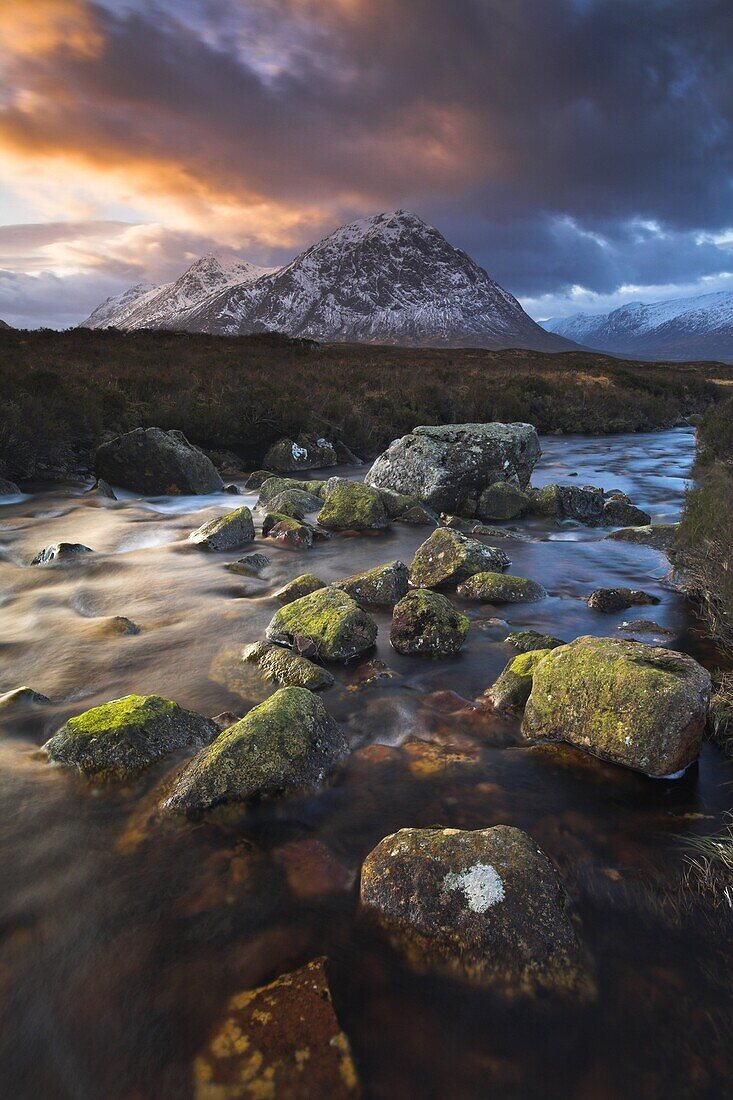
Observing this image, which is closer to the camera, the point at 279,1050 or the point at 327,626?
the point at 279,1050

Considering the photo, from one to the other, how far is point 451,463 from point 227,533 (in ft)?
18.7

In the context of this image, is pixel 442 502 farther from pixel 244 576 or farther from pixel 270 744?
pixel 270 744

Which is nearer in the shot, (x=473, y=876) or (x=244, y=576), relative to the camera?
(x=473, y=876)

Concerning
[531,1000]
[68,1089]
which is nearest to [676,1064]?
[531,1000]

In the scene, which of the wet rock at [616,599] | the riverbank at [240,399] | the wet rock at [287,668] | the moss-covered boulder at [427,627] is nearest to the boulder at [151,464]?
the riverbank at [240,399]

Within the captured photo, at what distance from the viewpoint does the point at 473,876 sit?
305 cm

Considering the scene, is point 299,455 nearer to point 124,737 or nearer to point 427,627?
point 427,627

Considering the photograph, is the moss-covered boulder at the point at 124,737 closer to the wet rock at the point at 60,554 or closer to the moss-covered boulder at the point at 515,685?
→ the moss-covered boulder at the point at 515,685

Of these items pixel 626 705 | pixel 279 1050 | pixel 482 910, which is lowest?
pixel 279 1050

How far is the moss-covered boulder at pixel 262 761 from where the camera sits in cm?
386

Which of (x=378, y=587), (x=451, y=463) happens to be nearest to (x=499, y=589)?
(x=378, y=587)

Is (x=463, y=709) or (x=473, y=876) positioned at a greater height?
(x=473, y=876)

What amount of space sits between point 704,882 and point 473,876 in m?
1.45

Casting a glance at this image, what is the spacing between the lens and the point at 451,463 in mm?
13422
